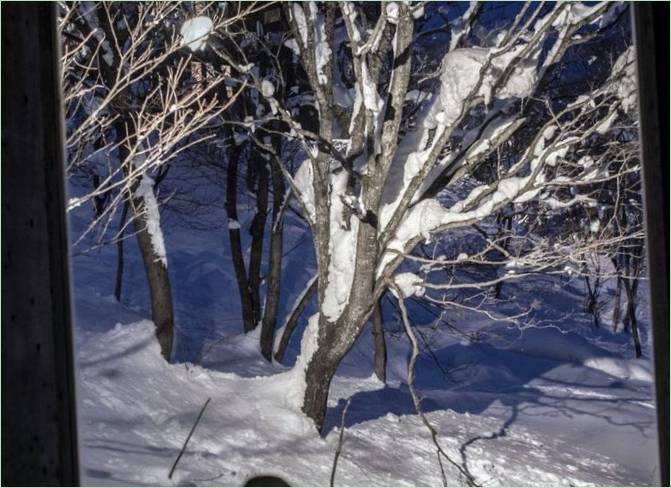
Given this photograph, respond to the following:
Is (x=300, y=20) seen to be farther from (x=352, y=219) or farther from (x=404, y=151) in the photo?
(x=352, y=219)

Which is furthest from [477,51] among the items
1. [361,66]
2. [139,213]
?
[139,213]

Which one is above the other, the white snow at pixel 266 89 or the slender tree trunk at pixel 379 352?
the white snow at pixel 266 89

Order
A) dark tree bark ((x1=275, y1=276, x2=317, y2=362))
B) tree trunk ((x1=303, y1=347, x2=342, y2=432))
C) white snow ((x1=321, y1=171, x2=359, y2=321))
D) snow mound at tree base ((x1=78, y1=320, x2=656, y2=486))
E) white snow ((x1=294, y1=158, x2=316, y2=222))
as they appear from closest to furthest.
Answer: snow mound at tree base ((x1=78, y1=320, x2=656, y2=486))
white snow ((x1=321, y1=171, x2=359, y2=321))
tree trunk ((x1=303, y1=347, x2=342, y2=432))
white snow ((x1=294, y1=158, x2=316, y2=222))
dark tree bark ((x1=275, y1=276, x2=317, y2=362))

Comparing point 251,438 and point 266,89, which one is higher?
point 266,89

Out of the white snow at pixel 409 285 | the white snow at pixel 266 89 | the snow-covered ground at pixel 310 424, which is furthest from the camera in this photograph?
the white snow at pixel 409 285

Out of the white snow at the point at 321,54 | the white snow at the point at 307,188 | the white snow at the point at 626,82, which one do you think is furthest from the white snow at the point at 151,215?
the white snow at the point at 626,82

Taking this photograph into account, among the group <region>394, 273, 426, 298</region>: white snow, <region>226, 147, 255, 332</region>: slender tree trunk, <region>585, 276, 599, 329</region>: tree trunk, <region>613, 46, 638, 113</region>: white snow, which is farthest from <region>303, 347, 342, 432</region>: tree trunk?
<region>585, 276, 599, 329</region>: tree trunk

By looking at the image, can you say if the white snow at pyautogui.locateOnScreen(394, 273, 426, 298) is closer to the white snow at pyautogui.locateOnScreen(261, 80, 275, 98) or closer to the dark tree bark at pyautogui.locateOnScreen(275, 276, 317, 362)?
the white snow at pyautogui.locateOnScreen(261, 80, 275, 98)

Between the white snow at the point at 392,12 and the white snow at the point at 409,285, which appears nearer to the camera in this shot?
the white snow at the point at 392,12

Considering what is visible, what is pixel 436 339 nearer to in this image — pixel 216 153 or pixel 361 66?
pixel 216 153

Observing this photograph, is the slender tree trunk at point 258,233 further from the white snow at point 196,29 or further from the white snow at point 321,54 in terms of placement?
the white snow at point 196,29

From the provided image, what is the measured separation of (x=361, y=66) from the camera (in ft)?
20.2

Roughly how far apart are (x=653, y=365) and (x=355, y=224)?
5234 millimetres

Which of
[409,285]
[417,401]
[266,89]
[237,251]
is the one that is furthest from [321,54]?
[237,251]
